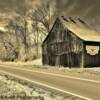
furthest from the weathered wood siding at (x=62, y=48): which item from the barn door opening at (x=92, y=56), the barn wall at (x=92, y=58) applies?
the barn door opening at (x=92, y=56)

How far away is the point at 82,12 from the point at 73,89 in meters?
115

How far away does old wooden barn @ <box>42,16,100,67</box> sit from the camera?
48.2 meters

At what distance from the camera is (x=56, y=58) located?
54.1 m

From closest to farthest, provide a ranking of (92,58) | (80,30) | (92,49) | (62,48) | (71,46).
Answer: (92,49) < (92,58) < (71,46) < (62,48) < (80,30)

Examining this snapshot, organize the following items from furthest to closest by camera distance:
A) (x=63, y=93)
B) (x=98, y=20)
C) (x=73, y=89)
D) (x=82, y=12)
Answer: (x=82, y=12)
(x=98, y=20)
(x=73, y=89)
(x=63, y=93)

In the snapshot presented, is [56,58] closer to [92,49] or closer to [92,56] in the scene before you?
[92,56]

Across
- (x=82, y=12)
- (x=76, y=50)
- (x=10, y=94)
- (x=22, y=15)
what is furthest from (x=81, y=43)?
(x=82, y=12)

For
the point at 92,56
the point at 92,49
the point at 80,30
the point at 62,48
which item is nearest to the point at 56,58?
the point at 62,48

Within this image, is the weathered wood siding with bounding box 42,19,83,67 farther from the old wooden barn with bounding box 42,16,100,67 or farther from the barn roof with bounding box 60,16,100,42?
the barn roof with bounding box 60,16,100,42

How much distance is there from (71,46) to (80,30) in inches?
190

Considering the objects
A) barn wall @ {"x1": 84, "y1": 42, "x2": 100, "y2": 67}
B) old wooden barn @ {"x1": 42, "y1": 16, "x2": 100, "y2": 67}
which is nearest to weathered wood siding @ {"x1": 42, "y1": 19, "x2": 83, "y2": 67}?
old wooden barn @ {"x1": 42, "y1": 16, "x2": 100, "y2": 67}

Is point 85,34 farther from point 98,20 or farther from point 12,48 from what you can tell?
point 98,20

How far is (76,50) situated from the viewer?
48.9 metres

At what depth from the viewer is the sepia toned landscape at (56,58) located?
1755cm
